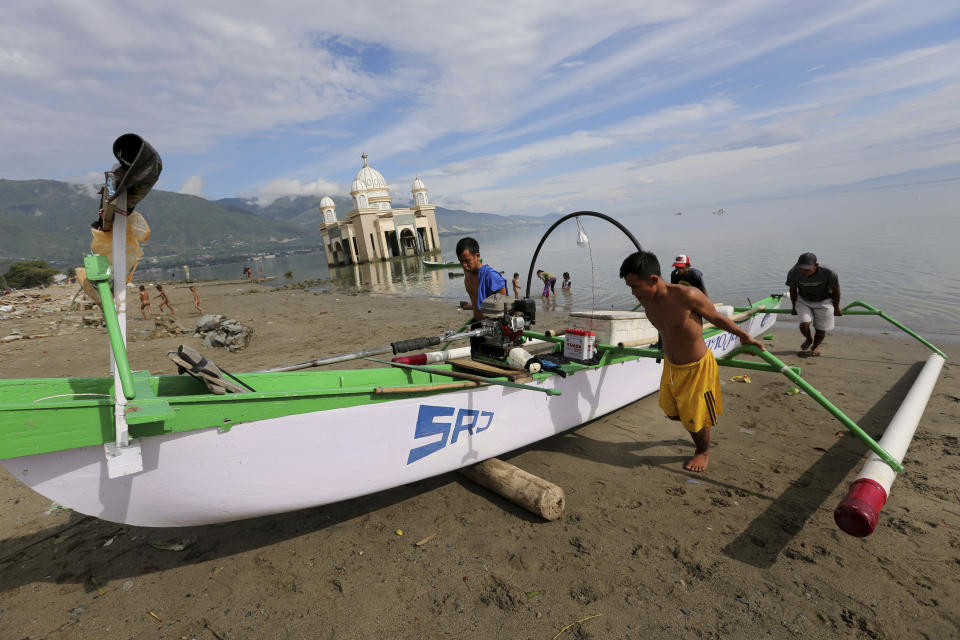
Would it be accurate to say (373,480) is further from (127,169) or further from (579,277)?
(579,277)

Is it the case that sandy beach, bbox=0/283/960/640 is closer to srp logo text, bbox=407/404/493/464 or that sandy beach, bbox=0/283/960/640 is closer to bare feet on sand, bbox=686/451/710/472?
bare feet on sand, bbox=686/451/710/472

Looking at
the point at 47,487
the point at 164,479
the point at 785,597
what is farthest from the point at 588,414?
the point at 47,487

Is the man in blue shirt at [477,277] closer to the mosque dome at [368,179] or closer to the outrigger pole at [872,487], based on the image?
the outrigger pole at [872,487]

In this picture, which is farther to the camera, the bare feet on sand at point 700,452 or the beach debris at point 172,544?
the bare feet on sand at point 700,452

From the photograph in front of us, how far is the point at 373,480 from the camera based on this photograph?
3217 mm

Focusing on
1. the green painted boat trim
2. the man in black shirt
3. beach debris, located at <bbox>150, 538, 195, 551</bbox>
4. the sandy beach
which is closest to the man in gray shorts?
the man in black shirt

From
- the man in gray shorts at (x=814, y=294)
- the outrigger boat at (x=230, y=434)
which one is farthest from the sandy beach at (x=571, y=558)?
the man in gray shorts at (x=814, y=294)

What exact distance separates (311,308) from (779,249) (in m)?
29.9

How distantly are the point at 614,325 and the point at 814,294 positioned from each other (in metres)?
4.66

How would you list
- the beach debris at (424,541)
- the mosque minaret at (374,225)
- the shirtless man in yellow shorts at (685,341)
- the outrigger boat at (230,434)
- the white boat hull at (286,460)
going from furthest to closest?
the mosque minaret at (374,225)
the shirtless man in yellow shorts at (685,341)
the beach debris at (424,541)
the white boat hull at (286,460)
the outrigger boat at (230,434)

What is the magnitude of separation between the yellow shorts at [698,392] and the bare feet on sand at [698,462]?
40 cm

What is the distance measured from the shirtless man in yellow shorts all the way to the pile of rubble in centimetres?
987

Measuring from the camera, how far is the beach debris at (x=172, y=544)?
337 cm

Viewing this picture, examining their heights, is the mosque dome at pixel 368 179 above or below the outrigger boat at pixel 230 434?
above
